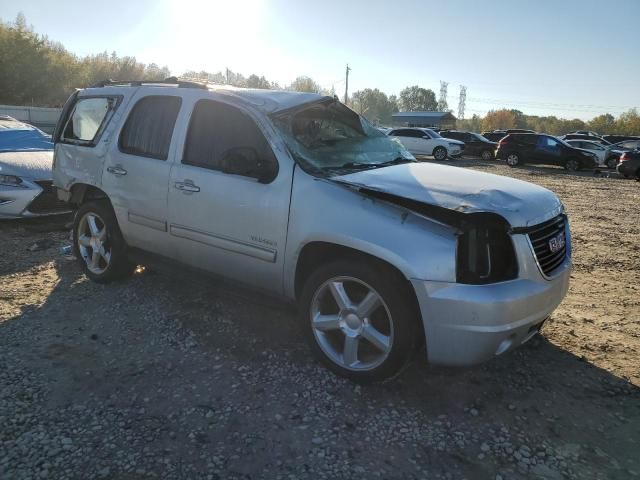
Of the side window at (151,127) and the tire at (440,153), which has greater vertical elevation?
the tire at (440,153)

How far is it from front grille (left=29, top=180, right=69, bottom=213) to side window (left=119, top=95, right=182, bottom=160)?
118 inches

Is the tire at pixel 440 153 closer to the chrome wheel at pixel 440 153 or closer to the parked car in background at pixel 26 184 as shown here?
the chrome wheel at pixel 440 153

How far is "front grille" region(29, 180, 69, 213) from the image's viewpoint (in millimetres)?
6617

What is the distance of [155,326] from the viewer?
398 centimetres

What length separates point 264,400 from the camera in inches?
118

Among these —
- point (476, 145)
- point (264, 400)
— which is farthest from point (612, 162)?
point (264, 400)

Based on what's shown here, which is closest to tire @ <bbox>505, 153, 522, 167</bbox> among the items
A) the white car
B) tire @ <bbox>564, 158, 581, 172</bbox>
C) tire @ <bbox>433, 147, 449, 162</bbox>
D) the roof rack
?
tire @ <bbox>564, 158, 581, 172</bbox>

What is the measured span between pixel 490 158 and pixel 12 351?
2828 cm

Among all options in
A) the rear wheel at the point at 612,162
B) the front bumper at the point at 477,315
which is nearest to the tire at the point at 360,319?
the front bumper at the point at 477,315

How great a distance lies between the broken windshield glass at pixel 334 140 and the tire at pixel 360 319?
784mm

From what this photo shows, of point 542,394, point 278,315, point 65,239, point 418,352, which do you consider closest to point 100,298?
point 278,315

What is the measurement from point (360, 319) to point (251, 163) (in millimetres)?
1315

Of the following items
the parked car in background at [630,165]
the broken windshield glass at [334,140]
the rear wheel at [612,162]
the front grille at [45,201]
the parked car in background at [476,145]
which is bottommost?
the front grille at [45,201]

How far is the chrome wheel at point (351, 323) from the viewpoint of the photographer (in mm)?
2992
